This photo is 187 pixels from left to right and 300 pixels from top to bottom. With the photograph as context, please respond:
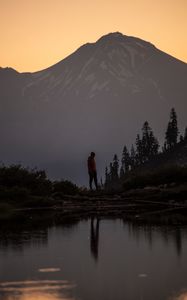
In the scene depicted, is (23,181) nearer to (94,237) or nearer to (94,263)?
(94,237)

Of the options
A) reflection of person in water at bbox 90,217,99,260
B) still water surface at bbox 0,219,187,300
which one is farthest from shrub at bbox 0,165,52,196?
still water surface at bbox 0,219,187,300

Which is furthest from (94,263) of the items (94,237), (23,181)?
(23,181)

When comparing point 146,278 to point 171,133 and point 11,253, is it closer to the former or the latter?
point 11,253

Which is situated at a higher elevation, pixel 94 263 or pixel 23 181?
pixel 23 181

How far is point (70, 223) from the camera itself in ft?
83.9

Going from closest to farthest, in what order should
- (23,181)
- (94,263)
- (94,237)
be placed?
(94,263) < (94,237) < (23,181)

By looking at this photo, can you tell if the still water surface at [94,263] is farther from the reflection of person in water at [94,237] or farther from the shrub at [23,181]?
the shrub at [23,181]

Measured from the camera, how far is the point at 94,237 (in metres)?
21.2

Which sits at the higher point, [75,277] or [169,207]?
[169,207]

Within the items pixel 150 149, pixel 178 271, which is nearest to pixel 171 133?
pixel 150 149

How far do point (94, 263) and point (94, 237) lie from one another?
523 centimetres

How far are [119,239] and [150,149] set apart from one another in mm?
142953

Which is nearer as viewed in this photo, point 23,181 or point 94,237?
point 94,237

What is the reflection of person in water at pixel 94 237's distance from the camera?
1797cm
